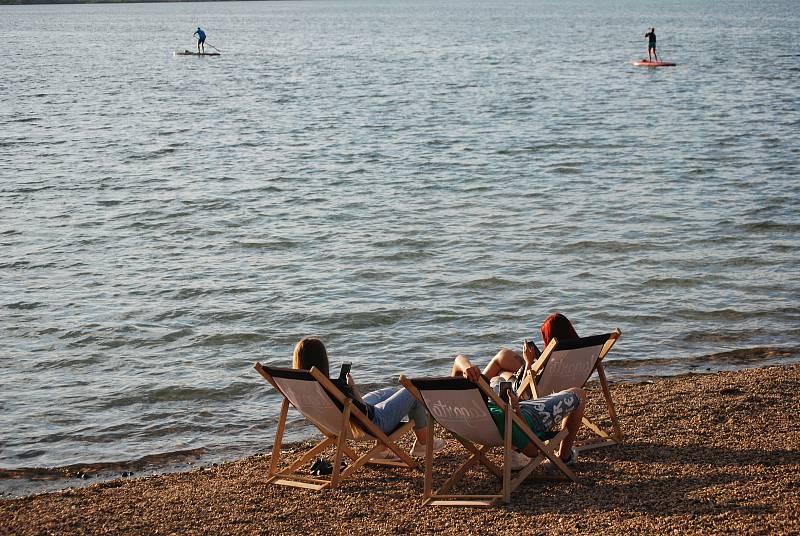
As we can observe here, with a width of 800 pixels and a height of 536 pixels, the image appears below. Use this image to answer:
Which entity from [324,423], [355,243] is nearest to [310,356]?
[324,423]

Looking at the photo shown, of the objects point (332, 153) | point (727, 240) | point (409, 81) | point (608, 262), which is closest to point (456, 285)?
point (608, 262)

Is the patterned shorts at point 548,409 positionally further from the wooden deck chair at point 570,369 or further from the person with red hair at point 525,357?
the person with red hair at point 525,357

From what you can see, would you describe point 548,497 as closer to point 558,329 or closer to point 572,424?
point 572,424

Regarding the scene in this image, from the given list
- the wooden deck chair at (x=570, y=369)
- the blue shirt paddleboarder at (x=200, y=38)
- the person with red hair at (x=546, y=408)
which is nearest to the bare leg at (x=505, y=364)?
the person with red hair at (x=546, y=408)

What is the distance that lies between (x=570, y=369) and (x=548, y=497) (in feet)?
3.63

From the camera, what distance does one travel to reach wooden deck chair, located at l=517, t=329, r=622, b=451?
7180mm

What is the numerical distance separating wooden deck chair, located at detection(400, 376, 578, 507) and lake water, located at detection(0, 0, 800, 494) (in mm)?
2464

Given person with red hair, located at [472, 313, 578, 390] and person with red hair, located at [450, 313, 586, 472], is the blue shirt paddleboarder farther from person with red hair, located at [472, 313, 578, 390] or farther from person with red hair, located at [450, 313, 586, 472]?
person with red hair, located at [450, 313, 586, 472]

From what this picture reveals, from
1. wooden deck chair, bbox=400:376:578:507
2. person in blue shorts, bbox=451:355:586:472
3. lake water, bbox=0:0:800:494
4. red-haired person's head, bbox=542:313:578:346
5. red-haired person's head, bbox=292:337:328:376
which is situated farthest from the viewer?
lake water, bbox=0:0:800:494

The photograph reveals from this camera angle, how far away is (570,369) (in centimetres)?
735

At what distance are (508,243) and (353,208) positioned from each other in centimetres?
456

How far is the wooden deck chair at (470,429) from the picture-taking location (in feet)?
21.2

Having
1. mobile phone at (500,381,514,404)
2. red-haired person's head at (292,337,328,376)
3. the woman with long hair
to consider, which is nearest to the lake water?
the woman with long hair

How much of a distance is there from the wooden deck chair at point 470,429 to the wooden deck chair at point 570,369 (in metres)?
0.54
